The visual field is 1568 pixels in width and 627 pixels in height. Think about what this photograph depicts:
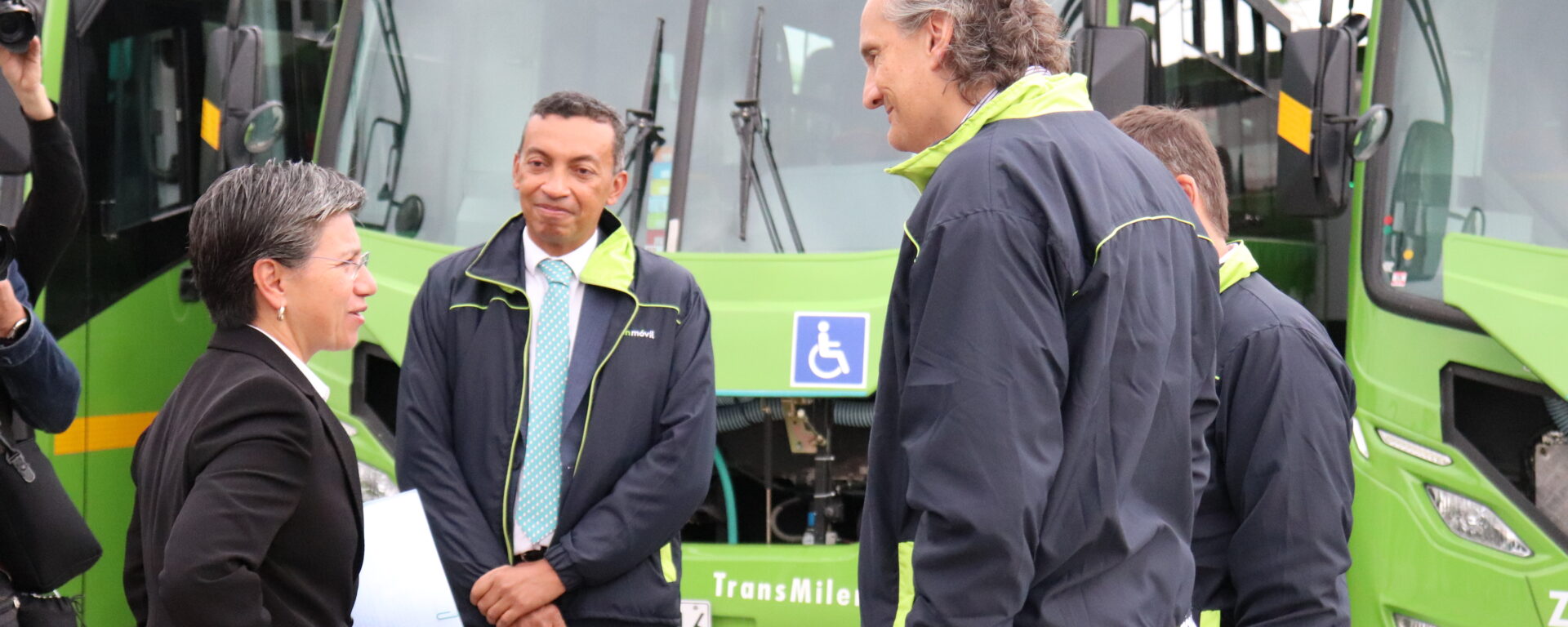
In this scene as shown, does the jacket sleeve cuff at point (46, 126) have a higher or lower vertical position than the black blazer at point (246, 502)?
higher

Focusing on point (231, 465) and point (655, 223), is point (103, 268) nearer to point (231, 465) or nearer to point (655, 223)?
point (655, 223)

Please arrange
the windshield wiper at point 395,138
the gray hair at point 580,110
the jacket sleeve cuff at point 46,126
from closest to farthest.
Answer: the jacket sleeve cuff at point 46,126, the gray hair at point 580,110, the windshield wiper at point 395,138

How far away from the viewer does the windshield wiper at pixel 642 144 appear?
195 inches

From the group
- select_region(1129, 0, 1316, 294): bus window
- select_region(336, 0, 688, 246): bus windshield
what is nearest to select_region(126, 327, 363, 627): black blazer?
select_region(336, 0, 688, 246): bus windshield

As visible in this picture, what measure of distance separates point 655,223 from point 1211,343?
9.38 feet

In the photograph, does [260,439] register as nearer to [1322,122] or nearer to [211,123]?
[1322,122]

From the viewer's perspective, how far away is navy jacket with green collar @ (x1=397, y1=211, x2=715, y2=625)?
11.6ft

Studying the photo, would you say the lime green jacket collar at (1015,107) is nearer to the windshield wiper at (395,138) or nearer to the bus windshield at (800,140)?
the bus windshield at (800,140)

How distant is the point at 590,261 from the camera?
372cm

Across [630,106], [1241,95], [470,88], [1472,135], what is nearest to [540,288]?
[630,106]

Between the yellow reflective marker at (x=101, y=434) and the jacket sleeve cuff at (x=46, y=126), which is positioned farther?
the yellow reflective marker at (x=101, y=434)

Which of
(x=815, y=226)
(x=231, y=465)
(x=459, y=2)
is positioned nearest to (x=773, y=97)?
(x=815, y=226)

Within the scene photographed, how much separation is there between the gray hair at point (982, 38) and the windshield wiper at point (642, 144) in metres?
2.78

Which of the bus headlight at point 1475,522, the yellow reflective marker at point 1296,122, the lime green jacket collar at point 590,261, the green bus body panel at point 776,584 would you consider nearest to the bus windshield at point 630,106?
the green bus body panel at point 776,584
